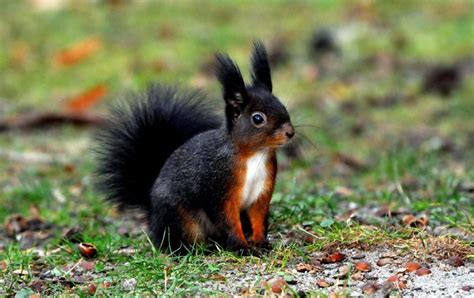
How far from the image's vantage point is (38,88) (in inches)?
384

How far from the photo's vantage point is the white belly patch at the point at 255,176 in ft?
12.4

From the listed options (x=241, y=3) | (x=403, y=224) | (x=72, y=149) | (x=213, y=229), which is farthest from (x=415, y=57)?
(x=213, y=229)

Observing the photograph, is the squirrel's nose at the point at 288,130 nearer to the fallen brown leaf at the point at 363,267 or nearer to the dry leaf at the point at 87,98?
the fallen brown leaf at the point at 363,267

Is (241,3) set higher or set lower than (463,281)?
higher

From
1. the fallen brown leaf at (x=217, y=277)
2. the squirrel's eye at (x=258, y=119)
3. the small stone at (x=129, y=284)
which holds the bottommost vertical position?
the small stone at (x=129, y=284)

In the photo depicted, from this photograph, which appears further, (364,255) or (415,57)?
(415,57)

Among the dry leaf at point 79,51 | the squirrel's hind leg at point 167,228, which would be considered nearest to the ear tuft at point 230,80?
the squirrel's hind leg at point 167,228

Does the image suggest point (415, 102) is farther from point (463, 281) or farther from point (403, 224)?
point (463, 281)

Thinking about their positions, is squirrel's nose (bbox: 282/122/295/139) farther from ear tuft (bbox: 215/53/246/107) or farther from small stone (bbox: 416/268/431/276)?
small stone (bbox: 416/268/431/276)

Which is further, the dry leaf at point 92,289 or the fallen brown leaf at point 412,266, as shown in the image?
the fallen brown leaf at point 412,266

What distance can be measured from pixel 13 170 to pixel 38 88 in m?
3.23

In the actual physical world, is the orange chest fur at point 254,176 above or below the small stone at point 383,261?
above

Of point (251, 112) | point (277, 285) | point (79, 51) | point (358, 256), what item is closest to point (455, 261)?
point (358, 256)

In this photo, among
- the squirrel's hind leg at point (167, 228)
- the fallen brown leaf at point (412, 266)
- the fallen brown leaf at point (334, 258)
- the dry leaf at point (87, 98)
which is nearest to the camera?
the fallen brown leaf at point (412, 266)
